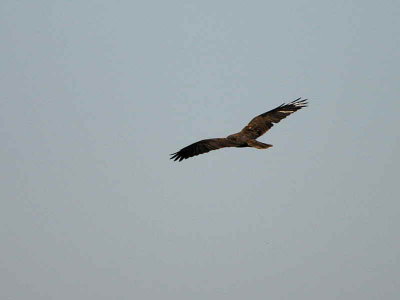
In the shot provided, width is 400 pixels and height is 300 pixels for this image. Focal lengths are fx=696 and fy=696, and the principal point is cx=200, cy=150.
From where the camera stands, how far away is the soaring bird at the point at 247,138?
91.1 ft

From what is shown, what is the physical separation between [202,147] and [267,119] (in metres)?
3.27

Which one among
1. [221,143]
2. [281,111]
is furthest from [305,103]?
[221,143]

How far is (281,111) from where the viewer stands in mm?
30594

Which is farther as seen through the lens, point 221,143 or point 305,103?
point 305,103

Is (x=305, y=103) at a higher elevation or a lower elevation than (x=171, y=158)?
higher

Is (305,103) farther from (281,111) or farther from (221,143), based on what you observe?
(221,143)

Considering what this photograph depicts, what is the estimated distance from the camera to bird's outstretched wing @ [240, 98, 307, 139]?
28.7 metres

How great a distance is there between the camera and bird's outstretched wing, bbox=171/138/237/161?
28.0 meters

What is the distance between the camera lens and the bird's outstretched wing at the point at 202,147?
91.9ft

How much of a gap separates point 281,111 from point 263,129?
180 cm

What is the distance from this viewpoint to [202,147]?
93.6 feet

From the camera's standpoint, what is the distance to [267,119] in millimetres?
29750

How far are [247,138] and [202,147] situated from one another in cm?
193

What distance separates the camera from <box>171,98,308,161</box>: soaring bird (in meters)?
27.8
